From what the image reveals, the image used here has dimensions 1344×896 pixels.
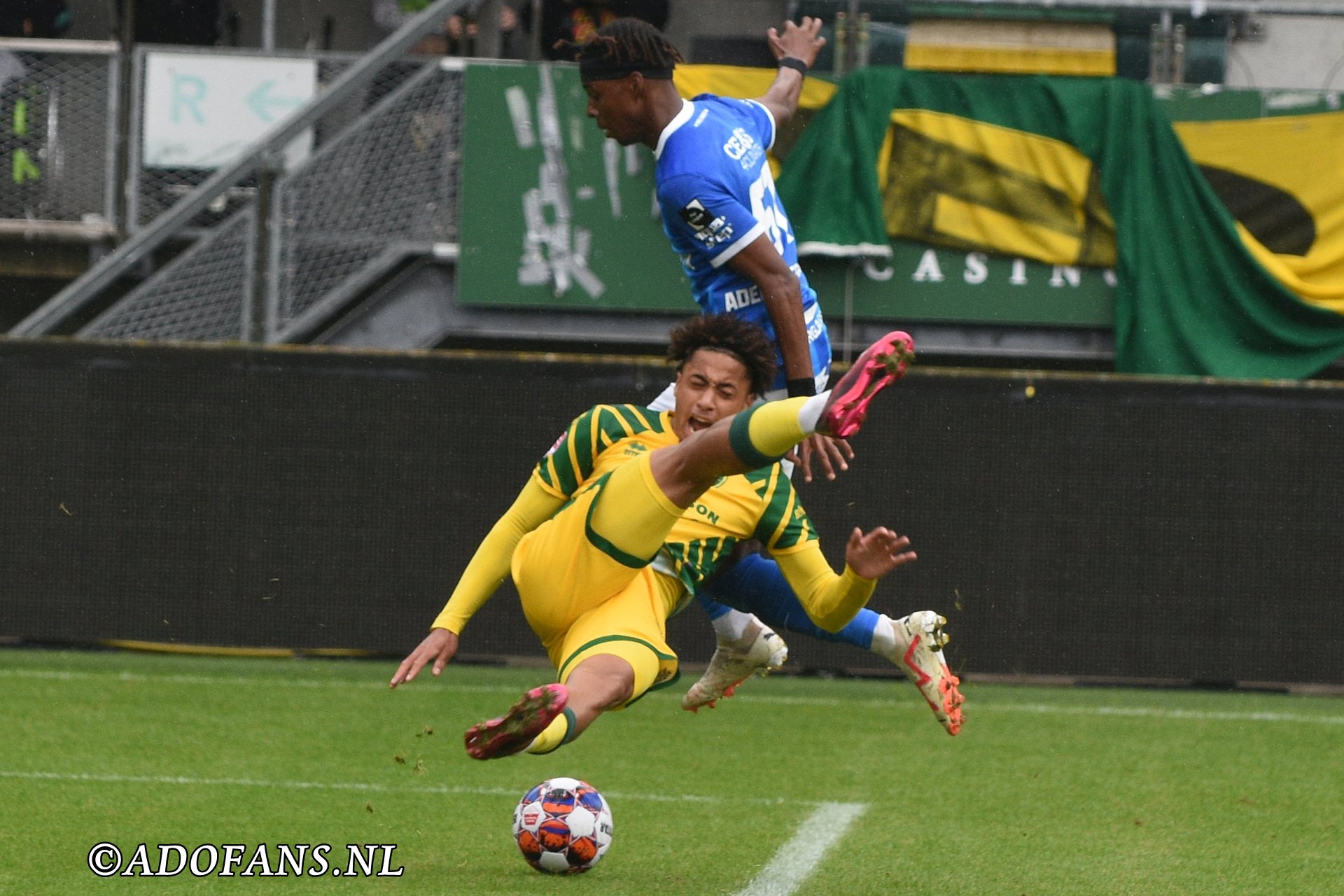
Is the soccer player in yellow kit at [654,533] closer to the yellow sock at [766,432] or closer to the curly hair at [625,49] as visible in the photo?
the yellow sock at [766,432]

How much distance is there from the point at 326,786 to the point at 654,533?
2224 mm

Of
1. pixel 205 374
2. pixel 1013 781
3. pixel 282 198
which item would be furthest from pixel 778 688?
pixel 282 198

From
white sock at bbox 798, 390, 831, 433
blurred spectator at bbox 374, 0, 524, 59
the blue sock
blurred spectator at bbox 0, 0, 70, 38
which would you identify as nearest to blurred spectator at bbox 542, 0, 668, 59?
blurred spectator at bbox 374, 0, 524, 59

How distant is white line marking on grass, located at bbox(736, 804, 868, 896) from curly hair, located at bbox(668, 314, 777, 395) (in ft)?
4.56

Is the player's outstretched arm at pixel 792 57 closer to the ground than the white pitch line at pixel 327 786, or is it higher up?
higher up

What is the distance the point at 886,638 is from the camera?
5.89 meters

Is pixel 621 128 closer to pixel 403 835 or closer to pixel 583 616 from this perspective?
pixel 583 616

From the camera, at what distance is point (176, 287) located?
11.1 meters

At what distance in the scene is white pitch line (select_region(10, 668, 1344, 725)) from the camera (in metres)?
8.95

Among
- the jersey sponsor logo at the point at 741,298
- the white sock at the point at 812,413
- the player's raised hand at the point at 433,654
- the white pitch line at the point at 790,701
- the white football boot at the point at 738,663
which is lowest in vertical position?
the white pitch line at the point at 790,701

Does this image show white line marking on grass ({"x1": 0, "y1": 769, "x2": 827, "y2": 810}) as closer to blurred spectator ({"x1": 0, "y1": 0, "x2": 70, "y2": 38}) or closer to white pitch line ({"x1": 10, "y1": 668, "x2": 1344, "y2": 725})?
white pitch line ({"x1": 10, "y1": 668, "x2": 1344, "y2": 725})

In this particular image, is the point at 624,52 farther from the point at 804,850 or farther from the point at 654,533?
the point at 804,850

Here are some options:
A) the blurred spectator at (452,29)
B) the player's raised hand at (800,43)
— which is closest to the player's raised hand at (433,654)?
the player's raised hand at (800,43)

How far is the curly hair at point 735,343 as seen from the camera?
544cm
